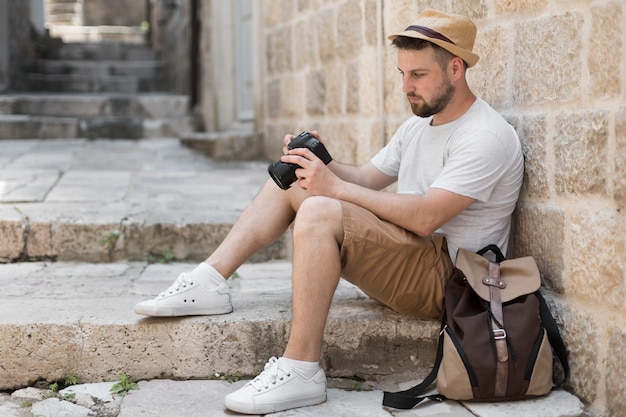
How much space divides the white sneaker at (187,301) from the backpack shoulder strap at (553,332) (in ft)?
3.45

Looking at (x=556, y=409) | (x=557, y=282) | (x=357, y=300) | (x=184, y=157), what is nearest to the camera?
(x=556, y=409)

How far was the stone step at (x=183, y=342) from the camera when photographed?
8.78 feet

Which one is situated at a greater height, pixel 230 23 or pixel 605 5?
pixel 230 23

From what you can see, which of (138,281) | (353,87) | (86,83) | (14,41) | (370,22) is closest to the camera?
(138,281)

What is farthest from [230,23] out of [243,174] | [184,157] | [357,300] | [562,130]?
[562,130]

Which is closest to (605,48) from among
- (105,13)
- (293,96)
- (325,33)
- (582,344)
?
(582,344)

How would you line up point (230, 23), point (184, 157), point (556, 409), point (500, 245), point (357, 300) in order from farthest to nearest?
point (230, 23)
point (184, 157)
point (357, 300)
point (500, 245)
point (556, 409)

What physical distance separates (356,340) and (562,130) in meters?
0.97

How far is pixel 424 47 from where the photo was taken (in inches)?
100

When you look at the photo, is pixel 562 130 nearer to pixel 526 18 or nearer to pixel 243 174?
pixel 526 18

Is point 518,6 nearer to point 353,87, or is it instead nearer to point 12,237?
point 353,87

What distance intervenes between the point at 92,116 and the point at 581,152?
719 cm

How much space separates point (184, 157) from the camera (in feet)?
21.9


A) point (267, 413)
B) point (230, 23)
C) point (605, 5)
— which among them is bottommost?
point (267, 413)
